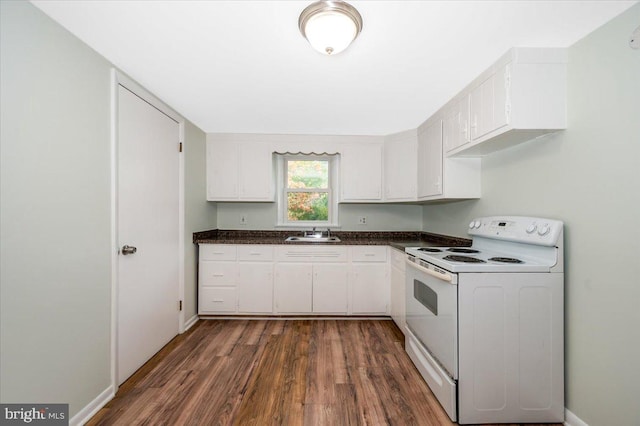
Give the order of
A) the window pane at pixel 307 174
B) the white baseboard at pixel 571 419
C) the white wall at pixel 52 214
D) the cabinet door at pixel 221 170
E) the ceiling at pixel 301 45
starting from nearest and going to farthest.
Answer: the white wall at pixel 52 214 → the ceiling at pixel 301 45 → the white baseboard at pixel 571 419 → the cabinet door at pixel 221 170 → the window pane at pixel 307 174

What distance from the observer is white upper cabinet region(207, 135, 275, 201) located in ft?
10.9

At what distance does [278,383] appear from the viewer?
1900 mm

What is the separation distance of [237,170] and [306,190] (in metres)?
1.01

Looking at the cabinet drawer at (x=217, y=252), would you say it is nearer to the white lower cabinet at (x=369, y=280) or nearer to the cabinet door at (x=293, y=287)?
the cabinet door at (x=293, y=287)

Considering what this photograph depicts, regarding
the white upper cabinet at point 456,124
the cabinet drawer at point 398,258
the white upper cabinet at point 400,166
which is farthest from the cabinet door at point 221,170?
the white upper cabinet at point 456,124

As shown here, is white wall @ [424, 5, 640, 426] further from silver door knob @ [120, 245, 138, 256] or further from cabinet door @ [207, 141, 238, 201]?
cabinet door @ [207, 141, 238, 201]

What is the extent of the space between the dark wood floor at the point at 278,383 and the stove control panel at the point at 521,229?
1.25m

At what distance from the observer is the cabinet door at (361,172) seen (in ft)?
11.2

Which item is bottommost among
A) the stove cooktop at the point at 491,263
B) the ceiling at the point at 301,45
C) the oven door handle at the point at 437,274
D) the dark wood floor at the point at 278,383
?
the dark wood floor at the point at 278,383

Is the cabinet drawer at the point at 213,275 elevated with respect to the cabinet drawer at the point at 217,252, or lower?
lower

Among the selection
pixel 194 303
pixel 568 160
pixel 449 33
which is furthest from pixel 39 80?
pixel 568 160

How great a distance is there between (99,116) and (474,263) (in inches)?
102

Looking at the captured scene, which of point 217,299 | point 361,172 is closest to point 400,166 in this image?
point 361,172

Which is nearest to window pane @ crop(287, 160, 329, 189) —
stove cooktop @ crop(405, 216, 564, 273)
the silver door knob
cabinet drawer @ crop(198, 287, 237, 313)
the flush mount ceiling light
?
cabinet drawer @ crop(198, 287, 237, 313)
